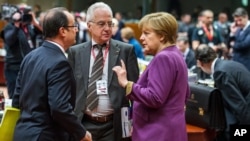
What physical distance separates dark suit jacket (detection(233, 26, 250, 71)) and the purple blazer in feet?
12.6

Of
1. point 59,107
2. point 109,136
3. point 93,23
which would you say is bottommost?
point 109,136

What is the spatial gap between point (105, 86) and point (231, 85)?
132cm

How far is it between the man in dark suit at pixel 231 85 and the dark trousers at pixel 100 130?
1.28 metres

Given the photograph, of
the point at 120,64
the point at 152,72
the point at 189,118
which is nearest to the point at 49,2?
the point at 189,118

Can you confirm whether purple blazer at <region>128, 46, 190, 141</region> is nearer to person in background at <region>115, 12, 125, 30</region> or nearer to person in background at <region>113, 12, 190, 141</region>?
person in background at <region>113, 12, 190, 141</region>

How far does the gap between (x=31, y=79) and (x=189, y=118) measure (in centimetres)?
179

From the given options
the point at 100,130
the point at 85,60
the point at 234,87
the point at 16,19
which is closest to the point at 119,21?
the point at 16,19

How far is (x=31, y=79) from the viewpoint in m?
2.75

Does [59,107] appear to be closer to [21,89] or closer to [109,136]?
[21,89]

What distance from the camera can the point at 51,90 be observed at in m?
2.65

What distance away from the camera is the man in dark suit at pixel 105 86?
10.7 ft

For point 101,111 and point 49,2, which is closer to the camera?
point 101,111

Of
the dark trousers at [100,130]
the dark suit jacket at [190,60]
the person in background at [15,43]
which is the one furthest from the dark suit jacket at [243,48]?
the dark trousers at [100,130]

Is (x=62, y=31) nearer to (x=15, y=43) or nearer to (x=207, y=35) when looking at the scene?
(x=15, y=43)
